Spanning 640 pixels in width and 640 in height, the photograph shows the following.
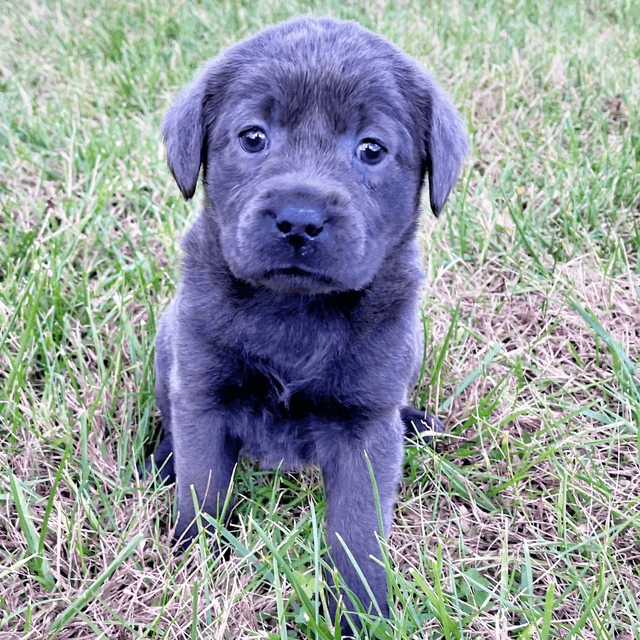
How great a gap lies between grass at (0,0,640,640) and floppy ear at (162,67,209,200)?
58cm

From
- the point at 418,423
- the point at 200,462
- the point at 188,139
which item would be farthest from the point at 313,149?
the point at 418,423

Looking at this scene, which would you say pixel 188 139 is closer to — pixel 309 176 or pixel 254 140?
pixel 254 140

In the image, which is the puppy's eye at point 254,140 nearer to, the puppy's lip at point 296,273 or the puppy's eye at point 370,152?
the puppy's eye at point 370,152

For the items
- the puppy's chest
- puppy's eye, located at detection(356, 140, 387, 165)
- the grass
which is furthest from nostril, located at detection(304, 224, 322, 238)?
the grass

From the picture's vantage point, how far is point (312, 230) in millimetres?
1711

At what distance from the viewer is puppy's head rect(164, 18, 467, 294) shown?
176 cm

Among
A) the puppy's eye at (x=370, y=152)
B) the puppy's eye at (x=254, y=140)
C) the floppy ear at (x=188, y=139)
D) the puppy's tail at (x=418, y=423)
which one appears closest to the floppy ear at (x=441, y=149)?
the puppy's eye at (x=370, y=152)

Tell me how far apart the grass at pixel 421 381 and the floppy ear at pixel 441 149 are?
2.52 ft

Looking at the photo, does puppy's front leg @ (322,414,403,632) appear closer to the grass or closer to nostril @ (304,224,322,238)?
the grass

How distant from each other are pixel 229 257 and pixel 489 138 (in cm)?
279

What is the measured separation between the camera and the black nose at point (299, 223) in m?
1.69

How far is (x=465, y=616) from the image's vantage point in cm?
187

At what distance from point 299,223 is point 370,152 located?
1.31 feet

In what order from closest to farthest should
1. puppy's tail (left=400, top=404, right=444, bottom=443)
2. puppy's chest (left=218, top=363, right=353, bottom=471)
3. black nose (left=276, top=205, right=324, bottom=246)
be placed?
black nose (left=276, top=205, right=324, bottom=246)
puppy's chest (left=218, top=363, right=353, bottom=471)
puppy's tail (left=400, top=404, right=444, bottom=443)
